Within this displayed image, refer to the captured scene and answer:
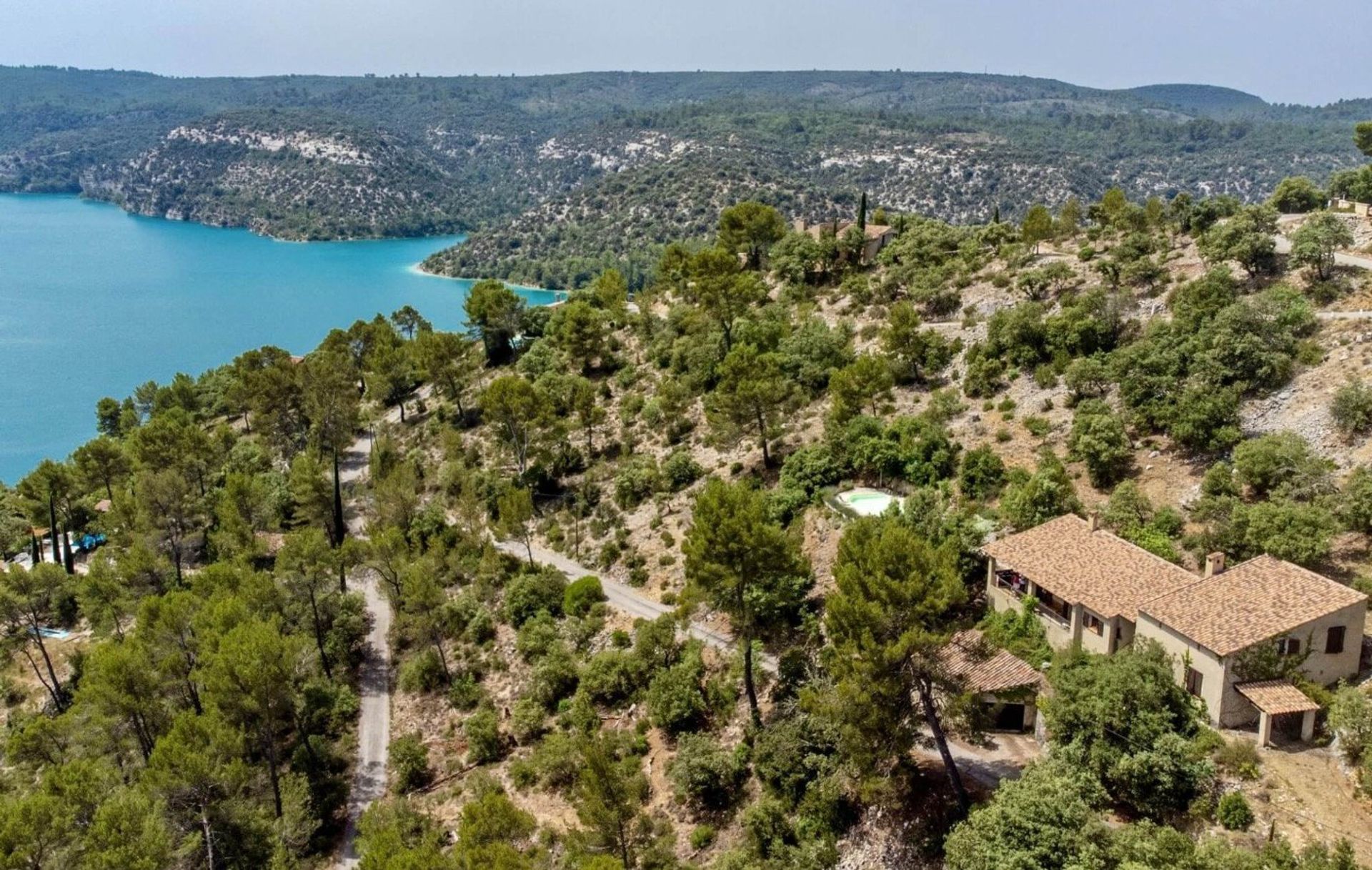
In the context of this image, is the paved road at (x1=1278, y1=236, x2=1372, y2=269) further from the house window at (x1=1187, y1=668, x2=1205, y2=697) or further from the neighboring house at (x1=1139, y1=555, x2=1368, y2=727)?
the house window at (x1=1187, y1=668, x2=1205, y2=697)

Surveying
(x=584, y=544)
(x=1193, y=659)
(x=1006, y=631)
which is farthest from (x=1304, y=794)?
(x=584, y=544)

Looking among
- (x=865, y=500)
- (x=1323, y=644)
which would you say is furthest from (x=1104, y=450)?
(x=1323, y=644)

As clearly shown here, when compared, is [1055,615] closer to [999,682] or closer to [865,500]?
[999,682]


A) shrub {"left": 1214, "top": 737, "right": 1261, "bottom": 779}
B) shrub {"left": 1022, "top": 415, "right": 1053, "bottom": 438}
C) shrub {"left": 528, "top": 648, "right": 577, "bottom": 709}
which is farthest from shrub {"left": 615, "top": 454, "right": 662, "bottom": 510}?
shrub {"left": 1214, "top": 737, "right": 1261, "bottom": 779}

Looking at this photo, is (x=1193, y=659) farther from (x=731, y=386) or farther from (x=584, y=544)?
(x=584, y=544)

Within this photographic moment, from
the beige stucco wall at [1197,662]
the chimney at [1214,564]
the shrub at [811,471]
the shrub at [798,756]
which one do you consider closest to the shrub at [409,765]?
the shrub at [798,756]
